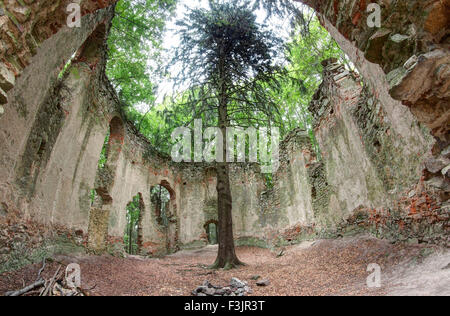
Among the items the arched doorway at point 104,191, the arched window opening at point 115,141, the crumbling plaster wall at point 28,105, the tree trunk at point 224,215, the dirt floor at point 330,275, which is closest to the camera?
the dirt floor at point 330,275

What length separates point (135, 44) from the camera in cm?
1095

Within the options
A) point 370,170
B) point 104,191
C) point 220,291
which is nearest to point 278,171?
point 370,170

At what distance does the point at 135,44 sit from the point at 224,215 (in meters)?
8.43

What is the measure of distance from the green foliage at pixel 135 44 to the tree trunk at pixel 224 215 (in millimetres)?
3013

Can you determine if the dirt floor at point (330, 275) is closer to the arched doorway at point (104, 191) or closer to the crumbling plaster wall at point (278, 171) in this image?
the crumbling plaster wall at point (278, 171)

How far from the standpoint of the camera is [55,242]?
627cm

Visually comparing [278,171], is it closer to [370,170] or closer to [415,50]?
[370,170]

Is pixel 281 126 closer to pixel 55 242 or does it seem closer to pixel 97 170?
pixel 97 170

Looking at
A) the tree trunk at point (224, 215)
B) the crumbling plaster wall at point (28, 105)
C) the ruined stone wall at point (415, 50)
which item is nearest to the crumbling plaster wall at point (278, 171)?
the crumbling plaster wall at point (28, 105)

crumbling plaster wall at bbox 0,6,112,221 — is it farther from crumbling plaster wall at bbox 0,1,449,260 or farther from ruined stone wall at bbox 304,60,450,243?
ruined stone wall at bbox 304,60,450,243

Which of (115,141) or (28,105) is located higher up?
(115,141)

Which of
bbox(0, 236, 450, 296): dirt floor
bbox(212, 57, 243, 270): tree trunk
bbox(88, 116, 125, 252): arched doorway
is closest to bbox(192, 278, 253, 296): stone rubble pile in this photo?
bbox(0, 236, 450, 296): dirt floor

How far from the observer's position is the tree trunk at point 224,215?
24.4ft

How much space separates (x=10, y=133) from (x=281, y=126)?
783cm
